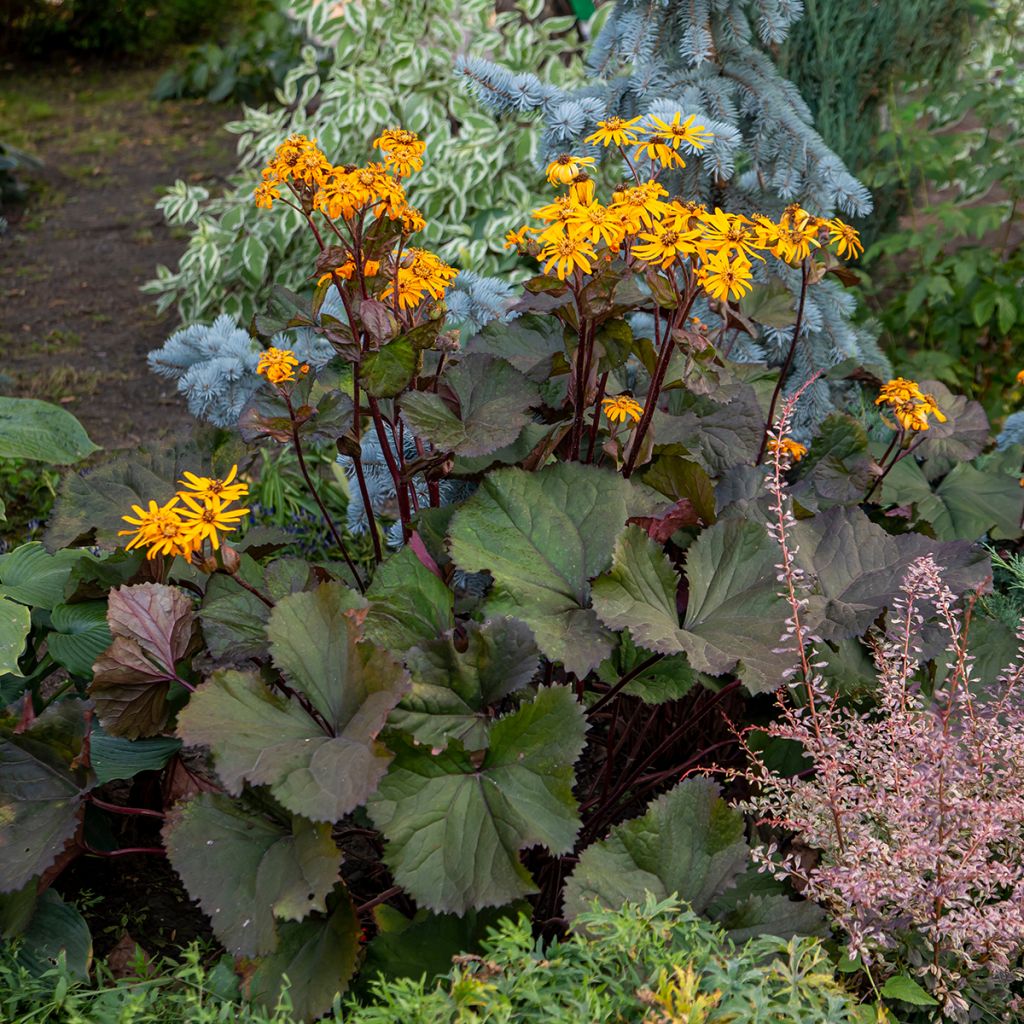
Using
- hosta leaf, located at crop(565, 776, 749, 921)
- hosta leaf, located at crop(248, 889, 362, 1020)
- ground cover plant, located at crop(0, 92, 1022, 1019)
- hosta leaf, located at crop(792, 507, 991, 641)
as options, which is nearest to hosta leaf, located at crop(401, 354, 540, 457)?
ground cover plant, located at crop(0, 92, 1022, 1019)

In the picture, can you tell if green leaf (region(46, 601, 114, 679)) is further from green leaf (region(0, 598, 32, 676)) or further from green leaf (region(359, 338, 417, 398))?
green leaf (region(359, 338, 417, 398))

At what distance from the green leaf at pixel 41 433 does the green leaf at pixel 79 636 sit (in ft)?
2.05

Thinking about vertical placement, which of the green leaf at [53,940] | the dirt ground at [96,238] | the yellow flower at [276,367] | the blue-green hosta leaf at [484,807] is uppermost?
the yellow flower at [276,367]

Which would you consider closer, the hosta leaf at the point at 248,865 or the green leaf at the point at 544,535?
the hosta leaf at the point at 248,865

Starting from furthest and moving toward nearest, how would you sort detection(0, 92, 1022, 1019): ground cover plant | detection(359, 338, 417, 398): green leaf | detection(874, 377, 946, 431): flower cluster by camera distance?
detection(874, 377, 946, 431): flower cluster, detection(359, 338, 417, 398): green leaf, detection(0, 92, 1022, 1019): ground cover plant

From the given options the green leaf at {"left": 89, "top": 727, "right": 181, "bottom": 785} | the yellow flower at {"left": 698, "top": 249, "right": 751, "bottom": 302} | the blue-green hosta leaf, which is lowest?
the green leaf at {"left": 89, "top": 727, "right": 181, "bottom": 785}

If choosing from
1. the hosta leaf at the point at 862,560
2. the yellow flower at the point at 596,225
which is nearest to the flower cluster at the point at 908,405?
the hosta leaf at the point at 862,560

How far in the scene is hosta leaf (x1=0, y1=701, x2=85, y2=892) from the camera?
65.3 inches

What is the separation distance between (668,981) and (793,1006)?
0.52 ft

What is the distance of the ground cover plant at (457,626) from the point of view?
1.61m

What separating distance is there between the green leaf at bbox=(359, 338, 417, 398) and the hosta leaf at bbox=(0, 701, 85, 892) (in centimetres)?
75

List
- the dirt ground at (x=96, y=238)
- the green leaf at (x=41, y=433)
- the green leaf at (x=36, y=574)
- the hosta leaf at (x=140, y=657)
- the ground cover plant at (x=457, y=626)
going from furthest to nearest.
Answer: the dirt ground at (x=96, y=238), the green leaf at (x=41, y=433), the green leaf at (x=36, y=574), the hosta leaf at (x=140, y=657), the ground cover plant at (x=457, y=626)

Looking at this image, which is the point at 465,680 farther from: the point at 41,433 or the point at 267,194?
the point at 41,433

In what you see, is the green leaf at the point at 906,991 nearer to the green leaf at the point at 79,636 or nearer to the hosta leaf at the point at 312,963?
the hosta leaf at the point at 312,963
